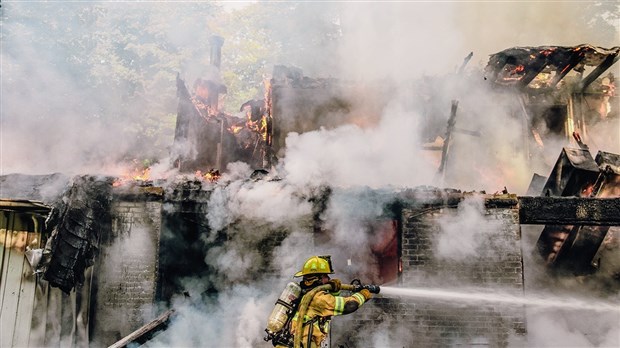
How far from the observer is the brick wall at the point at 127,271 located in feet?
25.2

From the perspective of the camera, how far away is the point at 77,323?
7.60m

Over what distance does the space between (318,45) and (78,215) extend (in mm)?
28639

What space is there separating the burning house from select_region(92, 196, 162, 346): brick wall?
2 centimetres

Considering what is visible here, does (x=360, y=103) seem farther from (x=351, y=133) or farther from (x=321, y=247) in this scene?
(x=321, y=247)

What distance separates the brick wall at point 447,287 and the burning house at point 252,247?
0.02 meters

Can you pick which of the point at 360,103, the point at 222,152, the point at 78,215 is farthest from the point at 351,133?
the point at 78,215

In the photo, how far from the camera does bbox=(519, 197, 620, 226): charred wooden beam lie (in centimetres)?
A: 798

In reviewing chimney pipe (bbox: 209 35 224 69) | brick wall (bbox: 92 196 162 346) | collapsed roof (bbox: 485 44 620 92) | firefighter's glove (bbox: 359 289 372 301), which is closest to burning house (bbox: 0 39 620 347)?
brick wall (bbox: 92 196 162 346)

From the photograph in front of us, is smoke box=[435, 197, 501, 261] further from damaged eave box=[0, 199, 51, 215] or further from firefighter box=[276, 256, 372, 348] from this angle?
damaged eave box=[0, 199, 51, 215]

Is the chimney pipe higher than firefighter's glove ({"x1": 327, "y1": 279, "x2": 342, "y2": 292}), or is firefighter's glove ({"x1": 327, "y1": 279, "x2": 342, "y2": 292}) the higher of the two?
the chimney pipe

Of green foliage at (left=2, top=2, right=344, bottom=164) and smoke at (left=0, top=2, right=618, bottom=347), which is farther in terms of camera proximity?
green foliage at (left=2, top=2, right=344, bottom=164)

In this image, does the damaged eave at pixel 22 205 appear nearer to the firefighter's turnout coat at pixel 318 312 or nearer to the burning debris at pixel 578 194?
the firefighter's turnout coat at pixel 318 312

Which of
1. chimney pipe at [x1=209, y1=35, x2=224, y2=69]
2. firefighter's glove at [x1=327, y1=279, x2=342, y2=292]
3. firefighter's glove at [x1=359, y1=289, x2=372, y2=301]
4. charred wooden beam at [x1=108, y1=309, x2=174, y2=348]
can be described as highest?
chimney pipe at [x1=209, y1=35, x2=224, y2=69]

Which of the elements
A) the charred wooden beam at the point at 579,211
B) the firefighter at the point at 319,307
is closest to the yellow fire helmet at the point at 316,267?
the firefighter at the point at 319,307
